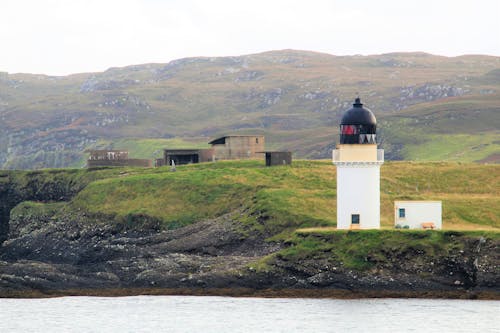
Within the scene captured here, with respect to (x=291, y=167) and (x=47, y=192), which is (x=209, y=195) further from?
(x=47, y=192)

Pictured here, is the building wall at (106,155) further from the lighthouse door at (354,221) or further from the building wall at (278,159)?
the lighthouse door at (354,221)

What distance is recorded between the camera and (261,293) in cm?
7688

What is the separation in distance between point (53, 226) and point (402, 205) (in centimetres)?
3579

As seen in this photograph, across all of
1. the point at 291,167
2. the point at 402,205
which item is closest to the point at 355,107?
the point at 402,205

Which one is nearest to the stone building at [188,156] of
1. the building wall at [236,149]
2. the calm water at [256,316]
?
the building wall at [236,149]

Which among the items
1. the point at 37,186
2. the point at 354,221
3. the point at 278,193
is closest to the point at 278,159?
the point at 278,193

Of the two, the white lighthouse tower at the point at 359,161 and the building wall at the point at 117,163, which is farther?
the building wall at the point at 117,163

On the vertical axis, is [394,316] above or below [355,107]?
→ below

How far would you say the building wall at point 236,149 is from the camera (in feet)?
459

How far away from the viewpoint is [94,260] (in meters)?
93.8

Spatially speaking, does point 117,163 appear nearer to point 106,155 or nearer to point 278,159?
point 106,155

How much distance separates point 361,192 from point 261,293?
29.9ft

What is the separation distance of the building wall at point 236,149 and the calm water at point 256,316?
6240 cm

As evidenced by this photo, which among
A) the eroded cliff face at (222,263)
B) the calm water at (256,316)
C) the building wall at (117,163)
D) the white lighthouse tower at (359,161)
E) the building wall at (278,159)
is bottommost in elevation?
the calm water at (256,316)
